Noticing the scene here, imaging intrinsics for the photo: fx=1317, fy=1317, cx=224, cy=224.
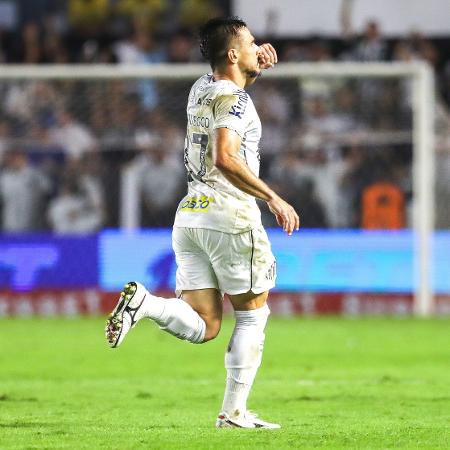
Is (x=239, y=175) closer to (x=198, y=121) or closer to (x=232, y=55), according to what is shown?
(x=198, y=121)

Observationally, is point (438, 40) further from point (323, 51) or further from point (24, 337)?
point (24, 337)

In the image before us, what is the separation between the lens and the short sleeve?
6.29 m

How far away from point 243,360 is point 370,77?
37.3 feet

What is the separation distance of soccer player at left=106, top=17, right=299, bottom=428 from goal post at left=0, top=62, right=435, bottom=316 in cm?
991

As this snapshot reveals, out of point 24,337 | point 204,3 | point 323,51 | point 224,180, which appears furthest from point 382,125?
point 224,180

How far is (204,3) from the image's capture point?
20516mm

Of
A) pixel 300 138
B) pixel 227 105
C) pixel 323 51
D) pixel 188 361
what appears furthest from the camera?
pixel 323 51

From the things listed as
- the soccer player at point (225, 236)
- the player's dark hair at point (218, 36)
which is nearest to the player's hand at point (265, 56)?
the soccer player at point (225, 236)

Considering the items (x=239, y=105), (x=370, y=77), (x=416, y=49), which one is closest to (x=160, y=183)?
(x=370, y=77)

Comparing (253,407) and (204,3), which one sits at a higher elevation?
(204,3)

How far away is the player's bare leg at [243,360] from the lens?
6512 mm

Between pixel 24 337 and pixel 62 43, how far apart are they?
25.7ft

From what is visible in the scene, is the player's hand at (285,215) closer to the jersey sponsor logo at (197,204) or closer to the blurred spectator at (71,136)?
the jersey sponsor logo at (197,204)

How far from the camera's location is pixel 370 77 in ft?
57.3
